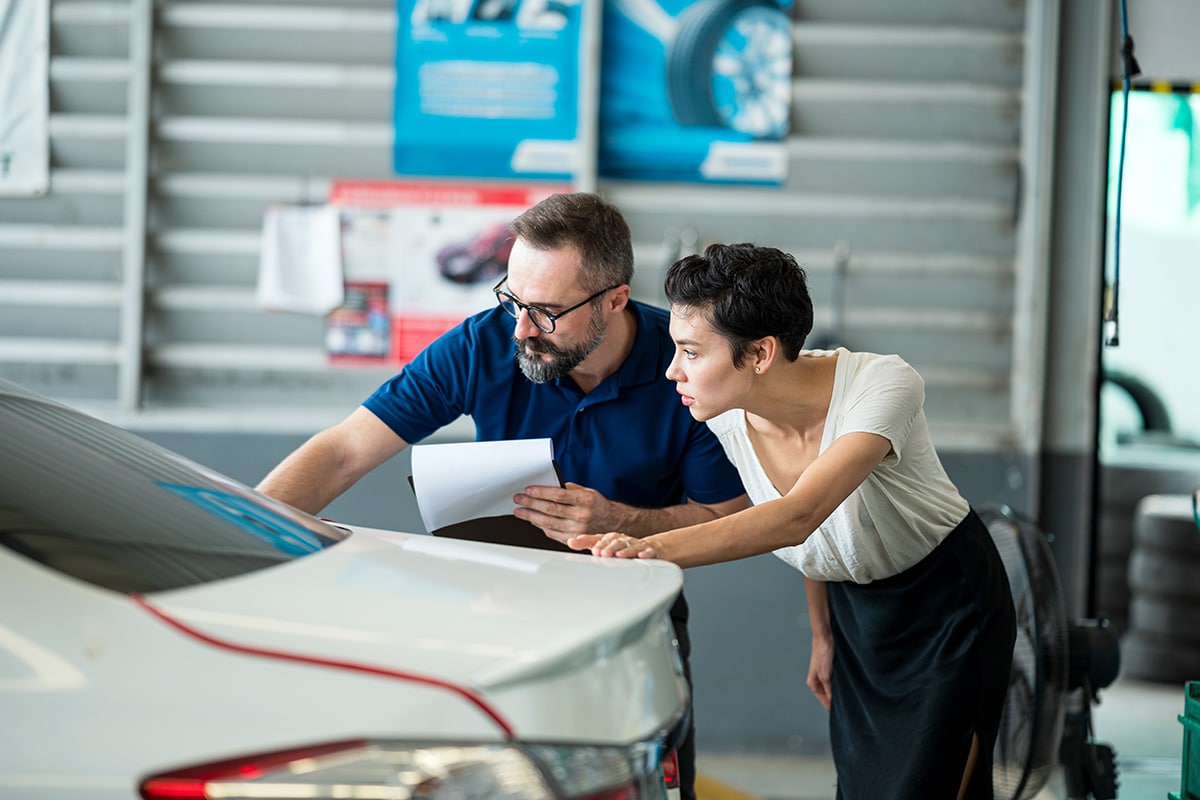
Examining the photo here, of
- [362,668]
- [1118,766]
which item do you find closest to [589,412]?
[362,668]

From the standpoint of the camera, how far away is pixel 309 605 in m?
1.35

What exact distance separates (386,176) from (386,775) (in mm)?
3522

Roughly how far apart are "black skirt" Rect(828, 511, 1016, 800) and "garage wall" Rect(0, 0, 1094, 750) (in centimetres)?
188

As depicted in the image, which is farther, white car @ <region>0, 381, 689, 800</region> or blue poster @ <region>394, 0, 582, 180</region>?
blue poster @ <region>394, 0, 582, 180</region>

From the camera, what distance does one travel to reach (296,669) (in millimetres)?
1187

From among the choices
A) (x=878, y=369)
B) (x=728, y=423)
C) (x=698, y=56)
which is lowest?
(x=728, y=423)

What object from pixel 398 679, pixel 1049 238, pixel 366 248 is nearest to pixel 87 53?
pixel 366 248

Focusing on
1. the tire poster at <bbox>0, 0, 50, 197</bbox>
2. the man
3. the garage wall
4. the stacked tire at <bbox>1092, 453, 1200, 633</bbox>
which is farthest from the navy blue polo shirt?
the stacked tire at <bbox>1092, 453, 1200, 633</bbox>

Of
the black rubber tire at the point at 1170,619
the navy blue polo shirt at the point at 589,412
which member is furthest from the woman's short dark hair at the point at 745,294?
the black rubber tire at the point at 1170,619

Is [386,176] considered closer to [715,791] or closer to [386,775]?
[715,791]

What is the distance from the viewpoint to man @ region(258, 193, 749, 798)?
2400 millimetres

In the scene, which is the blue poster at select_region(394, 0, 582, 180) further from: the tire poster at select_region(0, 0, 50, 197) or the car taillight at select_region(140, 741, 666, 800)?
the car taillight at select_region(140, 741, 666, 800)

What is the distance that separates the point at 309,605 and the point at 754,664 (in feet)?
10.5

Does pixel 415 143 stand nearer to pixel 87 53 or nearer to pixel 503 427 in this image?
pixel 87 53
